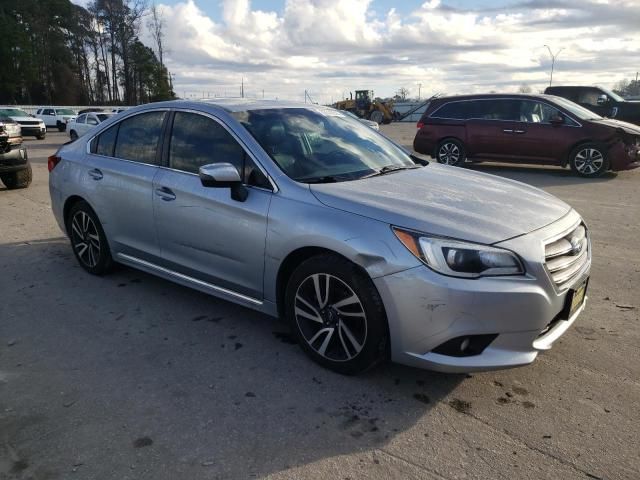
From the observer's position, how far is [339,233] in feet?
10.1

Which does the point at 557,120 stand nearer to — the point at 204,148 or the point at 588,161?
the point at 588,161

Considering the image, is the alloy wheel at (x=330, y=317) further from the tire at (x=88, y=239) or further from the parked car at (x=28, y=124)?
the parked car at (x=28, y=124)

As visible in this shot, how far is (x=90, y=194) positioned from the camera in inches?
193

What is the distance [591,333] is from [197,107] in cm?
336

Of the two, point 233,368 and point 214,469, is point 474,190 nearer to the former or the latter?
point 233,368

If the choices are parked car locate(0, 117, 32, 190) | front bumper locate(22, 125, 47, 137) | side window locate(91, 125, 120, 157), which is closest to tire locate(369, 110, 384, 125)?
front bumper locate(22, 125, 47, 137)

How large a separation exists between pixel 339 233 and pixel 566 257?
133 centimetres

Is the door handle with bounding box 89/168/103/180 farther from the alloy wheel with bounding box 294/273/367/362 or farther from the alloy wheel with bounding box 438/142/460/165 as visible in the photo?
the alloy wheel with bounding box 438/142/460/165

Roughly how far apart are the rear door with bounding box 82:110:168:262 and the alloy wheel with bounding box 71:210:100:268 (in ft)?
0.83

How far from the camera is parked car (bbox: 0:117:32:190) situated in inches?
386

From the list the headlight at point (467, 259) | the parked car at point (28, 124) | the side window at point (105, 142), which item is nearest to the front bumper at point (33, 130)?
the parked car at point (28, 124)

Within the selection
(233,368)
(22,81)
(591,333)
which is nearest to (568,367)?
(591,333)

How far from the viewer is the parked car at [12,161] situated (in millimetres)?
9812

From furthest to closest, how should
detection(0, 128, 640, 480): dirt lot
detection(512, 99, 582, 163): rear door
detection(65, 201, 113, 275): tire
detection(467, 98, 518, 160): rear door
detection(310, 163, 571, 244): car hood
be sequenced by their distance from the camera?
detection(467, 98, 518, 160): rear door, detection(512, 99, 582, 163): rear door, detection(65, 201, 113, 275): tire, detection(310, 163, 571, 244): car hood, detection(0, 128, 640, 480): dirt lot
